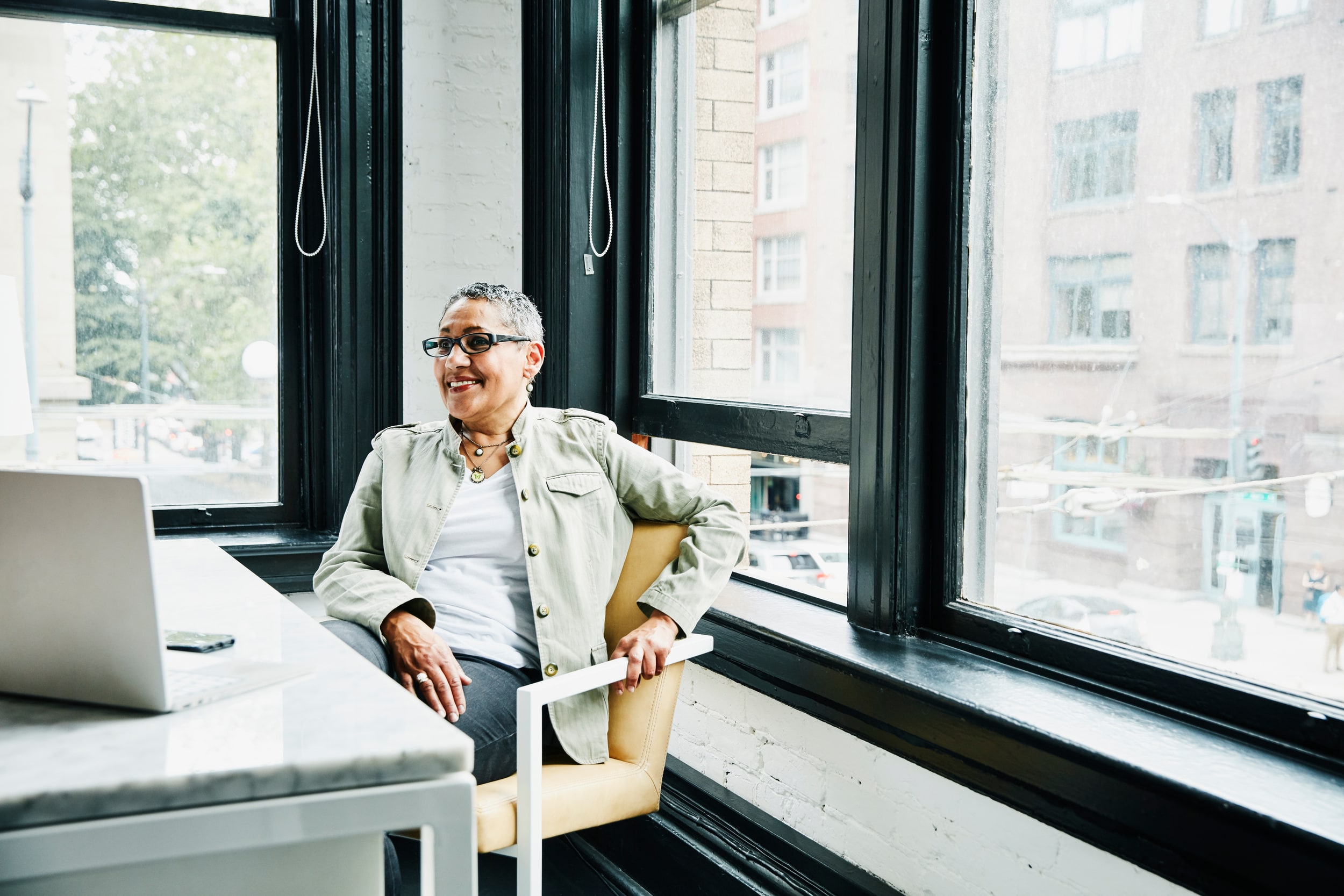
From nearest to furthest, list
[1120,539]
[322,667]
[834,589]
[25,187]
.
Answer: [322,667]
[1120,539]
[834,589]
[25,187]

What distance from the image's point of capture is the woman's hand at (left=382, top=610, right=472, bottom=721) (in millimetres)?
1920

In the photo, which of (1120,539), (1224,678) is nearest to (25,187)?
(1120,539)

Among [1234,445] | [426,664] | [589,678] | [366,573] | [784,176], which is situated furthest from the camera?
[784,176]

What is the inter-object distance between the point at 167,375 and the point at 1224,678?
281cm

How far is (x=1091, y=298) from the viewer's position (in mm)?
1743

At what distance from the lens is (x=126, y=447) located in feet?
10.5

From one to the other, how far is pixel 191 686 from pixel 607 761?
36.8 inches

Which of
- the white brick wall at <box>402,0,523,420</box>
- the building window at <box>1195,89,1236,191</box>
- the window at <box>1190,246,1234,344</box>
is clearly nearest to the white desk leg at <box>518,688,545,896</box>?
the window at <box>1190,246,1234,344</box>

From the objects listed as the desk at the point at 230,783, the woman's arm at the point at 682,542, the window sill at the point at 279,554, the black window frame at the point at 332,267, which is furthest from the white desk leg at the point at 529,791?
the black window frame at the point at 332,267

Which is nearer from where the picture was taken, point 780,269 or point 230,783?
point 230,783

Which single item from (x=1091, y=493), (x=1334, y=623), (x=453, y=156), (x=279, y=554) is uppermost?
(x=453, y=156)

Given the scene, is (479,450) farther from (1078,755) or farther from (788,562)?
(1078,755)

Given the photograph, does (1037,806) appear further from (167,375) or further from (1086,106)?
(167,375)

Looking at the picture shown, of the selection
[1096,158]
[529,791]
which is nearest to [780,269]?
[1096,158]
